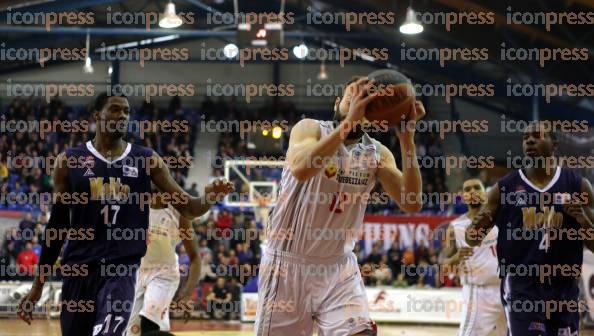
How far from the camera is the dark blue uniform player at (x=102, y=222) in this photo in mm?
6016

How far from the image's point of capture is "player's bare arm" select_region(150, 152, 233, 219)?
646 cm

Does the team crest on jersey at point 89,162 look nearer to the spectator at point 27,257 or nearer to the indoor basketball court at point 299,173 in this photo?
the indoor basketball court at point 299,173

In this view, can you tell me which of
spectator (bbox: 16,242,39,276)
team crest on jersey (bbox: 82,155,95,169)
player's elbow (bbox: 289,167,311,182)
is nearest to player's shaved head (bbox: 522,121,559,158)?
player's elbow (bbox: 289,167,311,182)

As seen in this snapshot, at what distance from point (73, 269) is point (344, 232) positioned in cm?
215

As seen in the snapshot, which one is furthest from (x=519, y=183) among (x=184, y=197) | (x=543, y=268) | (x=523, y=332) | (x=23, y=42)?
(x=23, y=42)

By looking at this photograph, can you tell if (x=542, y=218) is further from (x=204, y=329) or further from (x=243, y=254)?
(x=243, y=254)

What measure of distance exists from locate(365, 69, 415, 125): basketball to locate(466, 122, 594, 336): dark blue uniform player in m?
2.45

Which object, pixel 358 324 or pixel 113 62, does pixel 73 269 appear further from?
pixel 113 62

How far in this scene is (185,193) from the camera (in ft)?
22.1

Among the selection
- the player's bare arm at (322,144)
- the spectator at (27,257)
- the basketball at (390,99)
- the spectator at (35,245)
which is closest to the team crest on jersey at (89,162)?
the player's bare arm at (322,144)

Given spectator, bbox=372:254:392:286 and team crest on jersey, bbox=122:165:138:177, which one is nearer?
team crest on jersey, bbox=122:165:138:177

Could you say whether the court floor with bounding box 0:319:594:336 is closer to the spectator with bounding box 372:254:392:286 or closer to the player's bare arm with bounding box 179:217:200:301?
the spectator with bounding box 372:254:392:286

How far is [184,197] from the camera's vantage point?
6793 mm

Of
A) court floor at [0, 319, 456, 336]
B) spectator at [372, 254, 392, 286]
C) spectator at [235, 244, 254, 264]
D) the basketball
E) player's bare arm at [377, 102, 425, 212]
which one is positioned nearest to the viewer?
the basketball
